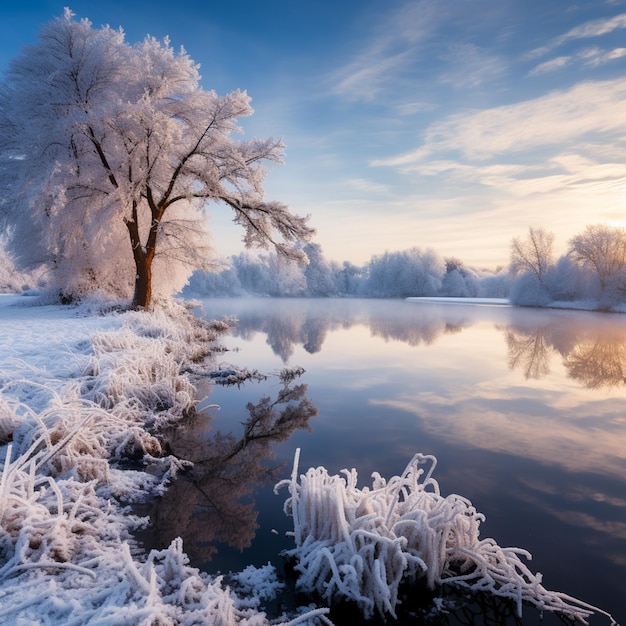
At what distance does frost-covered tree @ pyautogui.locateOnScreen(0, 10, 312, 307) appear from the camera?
11.9 metres

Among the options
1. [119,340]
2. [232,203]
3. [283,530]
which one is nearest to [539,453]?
[283,530]

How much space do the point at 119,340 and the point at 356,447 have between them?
530 centimetres

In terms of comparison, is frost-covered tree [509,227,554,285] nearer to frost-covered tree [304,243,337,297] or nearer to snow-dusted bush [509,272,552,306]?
snow-dusted bush [509,272,552,306]

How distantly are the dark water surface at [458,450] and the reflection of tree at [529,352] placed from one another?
0.40 ft

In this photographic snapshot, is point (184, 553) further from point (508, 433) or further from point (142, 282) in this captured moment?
point (142, 282)

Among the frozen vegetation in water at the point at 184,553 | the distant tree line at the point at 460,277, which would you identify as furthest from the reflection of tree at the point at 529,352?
the distant tree line at the point at 460,277

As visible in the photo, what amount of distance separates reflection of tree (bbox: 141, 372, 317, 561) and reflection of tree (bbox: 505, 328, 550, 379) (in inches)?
254

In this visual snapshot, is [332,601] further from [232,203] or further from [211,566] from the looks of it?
[232,203]

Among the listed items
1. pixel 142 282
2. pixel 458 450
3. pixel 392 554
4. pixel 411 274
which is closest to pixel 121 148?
pixel 142 282

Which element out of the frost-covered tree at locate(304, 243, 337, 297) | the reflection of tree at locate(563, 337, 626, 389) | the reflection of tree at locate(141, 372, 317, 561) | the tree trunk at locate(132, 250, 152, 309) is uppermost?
the frost-covered tree at locate(304, 243, 337, 297)

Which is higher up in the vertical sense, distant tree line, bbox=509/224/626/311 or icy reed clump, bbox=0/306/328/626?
distant tree line, bbox=509/224/626/311

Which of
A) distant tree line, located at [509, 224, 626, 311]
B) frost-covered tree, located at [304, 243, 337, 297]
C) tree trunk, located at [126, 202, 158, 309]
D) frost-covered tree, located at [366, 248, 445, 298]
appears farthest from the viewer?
frost-covered tree, located at [304, 243, 337, 297]

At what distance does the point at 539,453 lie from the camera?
194 inches

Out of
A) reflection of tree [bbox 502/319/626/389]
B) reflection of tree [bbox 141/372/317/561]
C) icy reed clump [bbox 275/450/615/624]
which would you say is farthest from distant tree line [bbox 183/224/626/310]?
icy reed clump [bbox 275/450/615/624]
